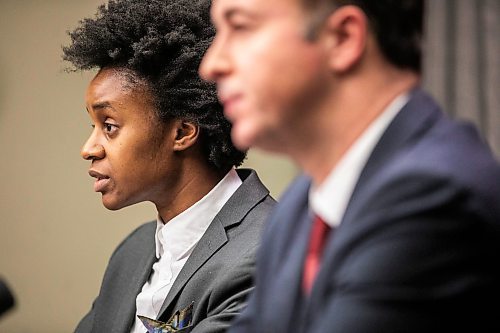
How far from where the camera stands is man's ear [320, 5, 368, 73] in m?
0.91

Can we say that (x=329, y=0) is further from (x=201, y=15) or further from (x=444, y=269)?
(x=201, y=15)

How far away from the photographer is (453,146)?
0.87m

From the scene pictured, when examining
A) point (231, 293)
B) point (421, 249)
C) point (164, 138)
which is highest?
point (164, 138)

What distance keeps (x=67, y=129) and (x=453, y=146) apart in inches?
89.4

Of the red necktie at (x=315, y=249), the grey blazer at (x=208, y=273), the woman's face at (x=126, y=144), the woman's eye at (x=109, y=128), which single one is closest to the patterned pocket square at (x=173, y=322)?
the grey blazer at (x=208, y=273)

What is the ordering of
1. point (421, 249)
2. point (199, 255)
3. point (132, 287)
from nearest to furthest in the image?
point (421, 249), point (199, 255), point (132, 287)

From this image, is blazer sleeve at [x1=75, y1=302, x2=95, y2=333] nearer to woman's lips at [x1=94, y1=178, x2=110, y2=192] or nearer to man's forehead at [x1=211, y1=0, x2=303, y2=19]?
woman's lips at [x1=94, y1=178, x2=110, y2=192]

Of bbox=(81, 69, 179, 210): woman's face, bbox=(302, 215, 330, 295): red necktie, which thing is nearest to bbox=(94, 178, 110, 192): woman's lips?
bbox=(81, 69, 179, 210): woman's face

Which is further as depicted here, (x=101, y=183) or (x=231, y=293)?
(x=101, y=183)

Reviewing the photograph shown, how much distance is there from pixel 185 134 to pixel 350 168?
3.10ft

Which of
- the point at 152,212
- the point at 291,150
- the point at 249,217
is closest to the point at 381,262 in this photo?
the point at 291,150

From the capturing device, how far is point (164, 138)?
1815mm

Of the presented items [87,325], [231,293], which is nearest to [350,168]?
[231,293]

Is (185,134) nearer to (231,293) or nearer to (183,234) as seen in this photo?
(183,234)
